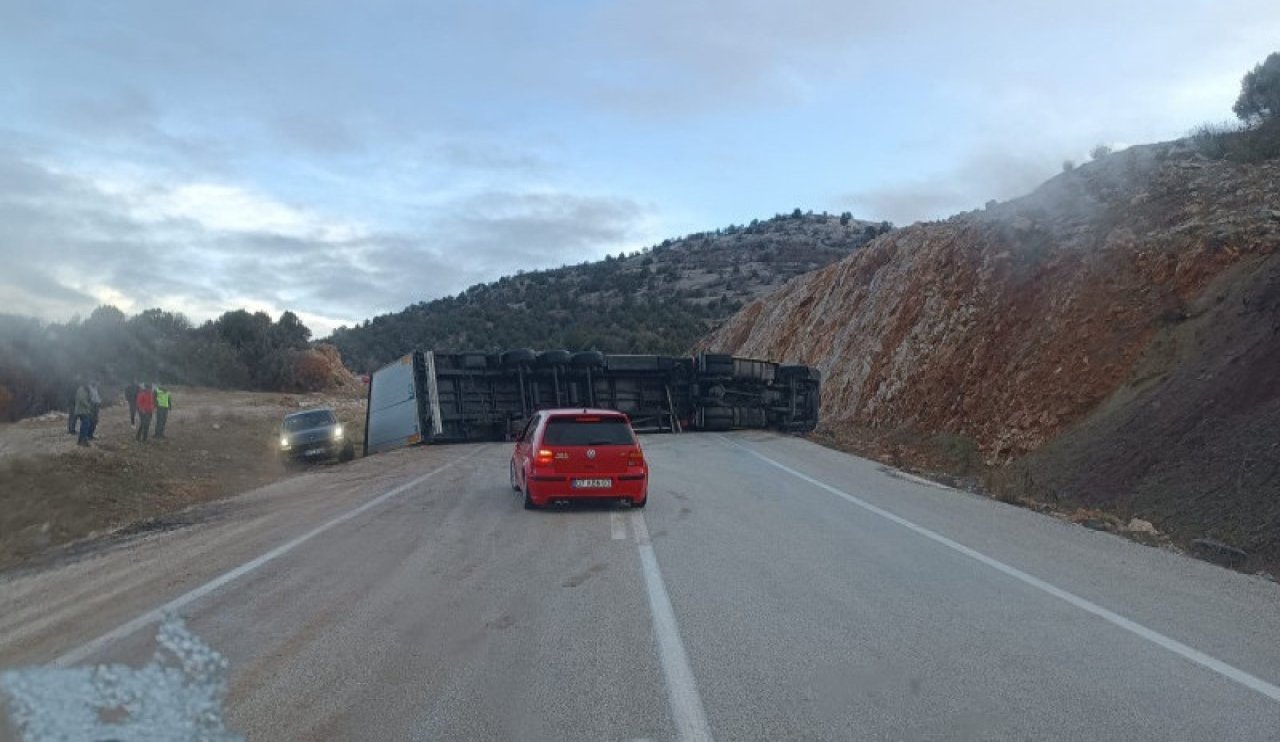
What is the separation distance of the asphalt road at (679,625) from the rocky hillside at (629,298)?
6521 cm

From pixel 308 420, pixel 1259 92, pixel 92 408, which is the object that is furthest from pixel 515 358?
pixel 1259 92

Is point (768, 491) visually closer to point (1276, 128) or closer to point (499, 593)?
point (499, 593)

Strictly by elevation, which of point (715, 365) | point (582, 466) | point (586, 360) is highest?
point (586, 360)

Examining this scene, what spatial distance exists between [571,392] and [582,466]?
17772 millimetres

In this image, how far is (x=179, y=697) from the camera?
5.93 m

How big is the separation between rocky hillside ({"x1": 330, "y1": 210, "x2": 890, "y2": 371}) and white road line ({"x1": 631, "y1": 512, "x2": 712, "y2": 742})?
68.1 m

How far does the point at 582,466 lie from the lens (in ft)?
48.3

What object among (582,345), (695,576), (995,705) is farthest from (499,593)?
(582,345)

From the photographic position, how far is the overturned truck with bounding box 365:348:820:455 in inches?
1177

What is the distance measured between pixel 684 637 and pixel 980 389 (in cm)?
2299

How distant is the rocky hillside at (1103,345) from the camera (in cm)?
1509

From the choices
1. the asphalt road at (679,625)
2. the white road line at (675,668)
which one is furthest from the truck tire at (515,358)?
the white road line at (675,668)

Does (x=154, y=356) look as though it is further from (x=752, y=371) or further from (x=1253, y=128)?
(x=1253, y=128)

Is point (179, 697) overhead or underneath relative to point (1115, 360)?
underneath
